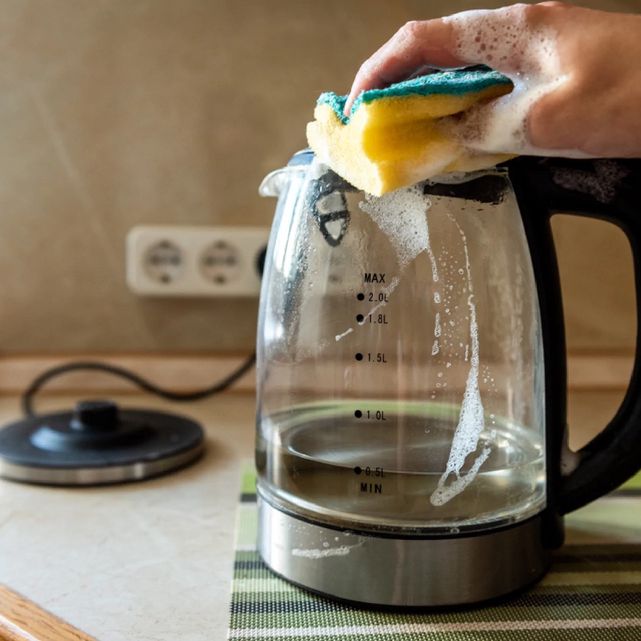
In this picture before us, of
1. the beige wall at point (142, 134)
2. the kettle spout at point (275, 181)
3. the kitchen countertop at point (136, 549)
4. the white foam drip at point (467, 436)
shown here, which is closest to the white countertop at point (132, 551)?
the kitchen countertop at point (136, 549)

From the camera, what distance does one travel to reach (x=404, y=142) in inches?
14.6

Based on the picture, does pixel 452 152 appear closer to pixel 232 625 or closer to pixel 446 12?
pixel 232 625

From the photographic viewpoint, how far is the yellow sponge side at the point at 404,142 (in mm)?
363

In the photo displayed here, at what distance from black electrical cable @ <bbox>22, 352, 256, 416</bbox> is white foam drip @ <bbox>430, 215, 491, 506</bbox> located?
57 cm

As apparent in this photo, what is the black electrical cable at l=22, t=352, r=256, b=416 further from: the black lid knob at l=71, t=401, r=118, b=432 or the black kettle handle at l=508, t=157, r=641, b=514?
the black kettle handle at l=508, t=157, r=641, b=514

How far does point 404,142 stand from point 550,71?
0.25ft

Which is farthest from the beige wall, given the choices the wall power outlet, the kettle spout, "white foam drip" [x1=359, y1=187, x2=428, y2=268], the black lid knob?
"white foam drip" [x1=359, y1=187, x2=428, y2=268]

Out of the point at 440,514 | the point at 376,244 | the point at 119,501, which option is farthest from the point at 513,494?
the point at 119,501

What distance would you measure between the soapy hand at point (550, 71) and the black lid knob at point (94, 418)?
19.4 inches

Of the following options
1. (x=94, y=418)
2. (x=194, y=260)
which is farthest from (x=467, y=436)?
(x=194, y=260)

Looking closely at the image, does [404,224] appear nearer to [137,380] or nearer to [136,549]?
[136,549]

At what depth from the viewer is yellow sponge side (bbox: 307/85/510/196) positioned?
36 centimetres

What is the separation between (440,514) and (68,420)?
493 mm

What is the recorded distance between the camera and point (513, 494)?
17.5 inches
